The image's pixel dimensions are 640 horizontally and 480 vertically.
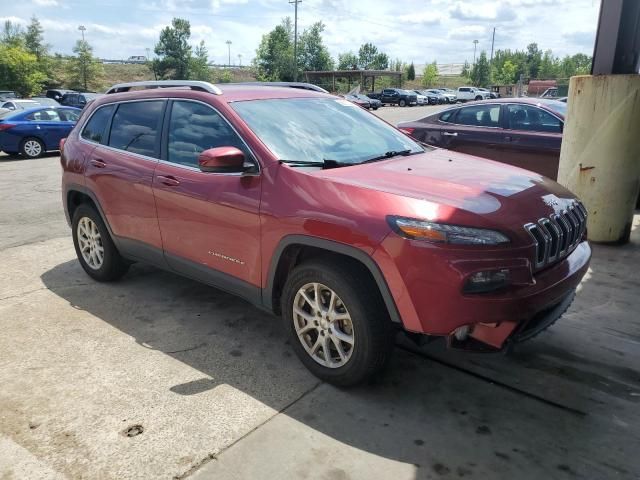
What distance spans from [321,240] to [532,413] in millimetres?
1506

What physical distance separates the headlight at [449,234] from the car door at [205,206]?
1.09m

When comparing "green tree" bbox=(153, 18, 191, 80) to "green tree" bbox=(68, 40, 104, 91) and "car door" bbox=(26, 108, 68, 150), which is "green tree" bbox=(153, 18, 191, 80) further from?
"car door" bbox=(26, 108, 68, 150)

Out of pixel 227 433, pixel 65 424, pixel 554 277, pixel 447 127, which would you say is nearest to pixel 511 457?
pixel 554 277

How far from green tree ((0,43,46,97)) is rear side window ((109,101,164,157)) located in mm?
47283

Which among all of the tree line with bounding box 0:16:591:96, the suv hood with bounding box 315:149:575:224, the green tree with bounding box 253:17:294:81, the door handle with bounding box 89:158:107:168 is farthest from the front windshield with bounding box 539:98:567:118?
Result: the green tree with bounding box 253:17:294:81

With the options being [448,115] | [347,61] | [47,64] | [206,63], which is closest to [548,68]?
[347,61]

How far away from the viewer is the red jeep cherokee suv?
8.87 feet

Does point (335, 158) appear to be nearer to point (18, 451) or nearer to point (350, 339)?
point (350, 339)

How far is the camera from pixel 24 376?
3424 mm

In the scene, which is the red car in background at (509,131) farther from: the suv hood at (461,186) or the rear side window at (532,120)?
the suv hood at (461,186)

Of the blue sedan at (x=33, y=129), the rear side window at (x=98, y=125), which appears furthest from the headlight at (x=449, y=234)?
the blue sedan at (x=33, y=129)

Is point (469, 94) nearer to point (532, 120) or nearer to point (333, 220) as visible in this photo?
Answer: point (532, 120)

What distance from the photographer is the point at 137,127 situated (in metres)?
4.44

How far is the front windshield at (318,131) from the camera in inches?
139
